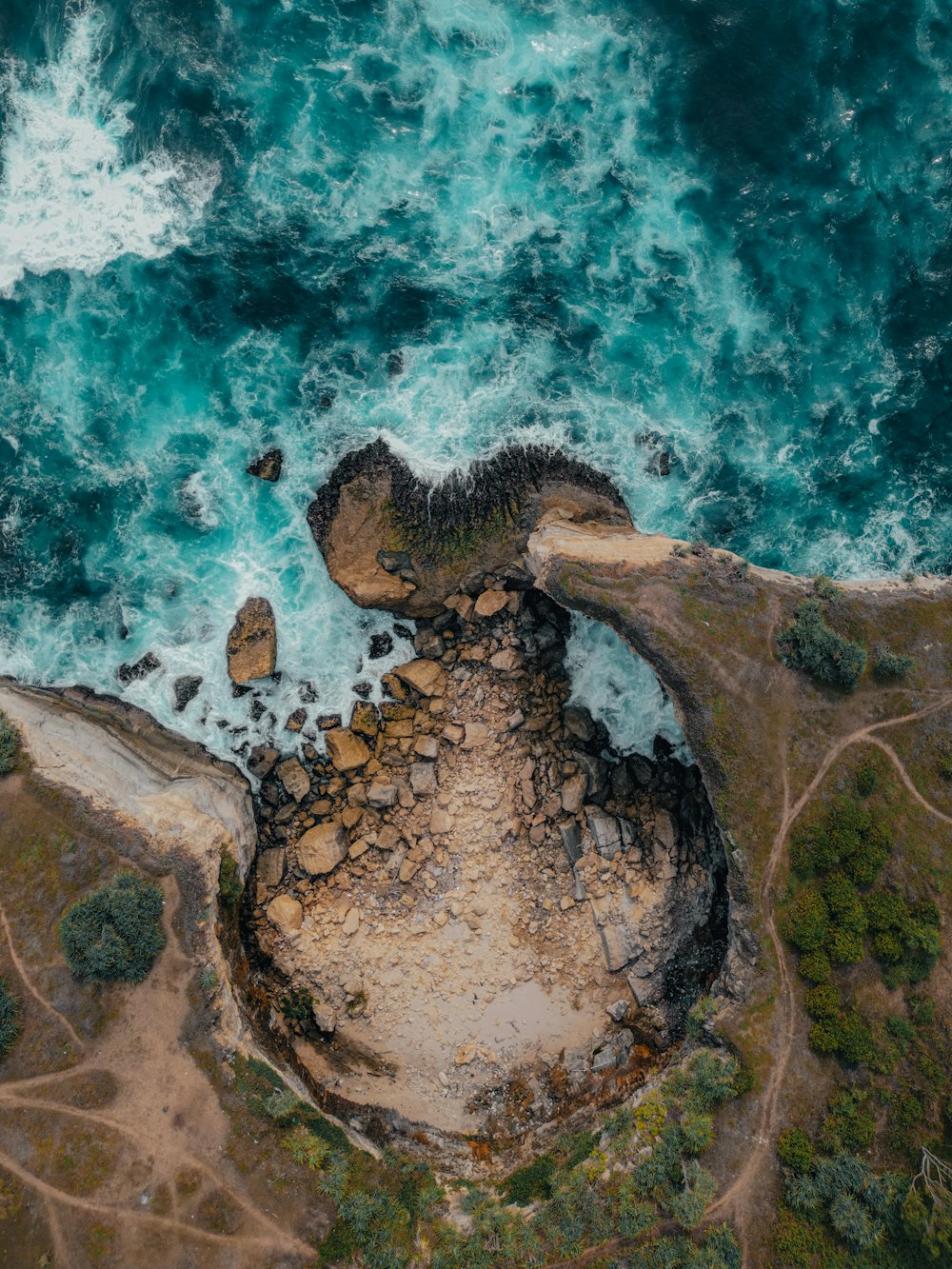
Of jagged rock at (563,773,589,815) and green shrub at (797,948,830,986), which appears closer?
green shrub at (797,948,830,986)

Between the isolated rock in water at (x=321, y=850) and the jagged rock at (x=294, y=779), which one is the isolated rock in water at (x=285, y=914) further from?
the jagged rock at (x=294, y=779)

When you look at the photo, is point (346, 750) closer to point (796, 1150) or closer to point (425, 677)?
point (425, 677)

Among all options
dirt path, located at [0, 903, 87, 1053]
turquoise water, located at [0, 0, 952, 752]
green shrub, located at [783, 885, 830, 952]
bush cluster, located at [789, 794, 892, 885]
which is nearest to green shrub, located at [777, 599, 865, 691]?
bush cluster, located at [789, 794, 892, 885]

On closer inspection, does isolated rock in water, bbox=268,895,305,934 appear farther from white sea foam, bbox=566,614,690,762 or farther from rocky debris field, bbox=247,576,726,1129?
white sea foam, bbox=566,614,690,762

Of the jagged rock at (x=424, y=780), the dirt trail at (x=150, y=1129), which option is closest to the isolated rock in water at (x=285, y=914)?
the dirt trail at (x=150, y=1129)

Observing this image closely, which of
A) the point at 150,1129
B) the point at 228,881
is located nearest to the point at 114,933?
the point at 228,881

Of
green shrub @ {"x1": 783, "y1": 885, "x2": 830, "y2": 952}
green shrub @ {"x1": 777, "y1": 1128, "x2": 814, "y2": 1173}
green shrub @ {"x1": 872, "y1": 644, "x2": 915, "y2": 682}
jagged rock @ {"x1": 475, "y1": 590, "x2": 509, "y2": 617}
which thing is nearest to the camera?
green shrub @ {"x1": 777, "y1": 1128, "x2": 814, "y2": 1173}

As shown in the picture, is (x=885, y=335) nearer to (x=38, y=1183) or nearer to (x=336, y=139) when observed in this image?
(x=336, y=139)

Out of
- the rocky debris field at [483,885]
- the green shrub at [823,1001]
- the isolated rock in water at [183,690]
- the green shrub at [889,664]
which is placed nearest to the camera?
the green shrub at [823,1001]

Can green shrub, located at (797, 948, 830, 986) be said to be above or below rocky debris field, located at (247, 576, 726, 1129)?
above
